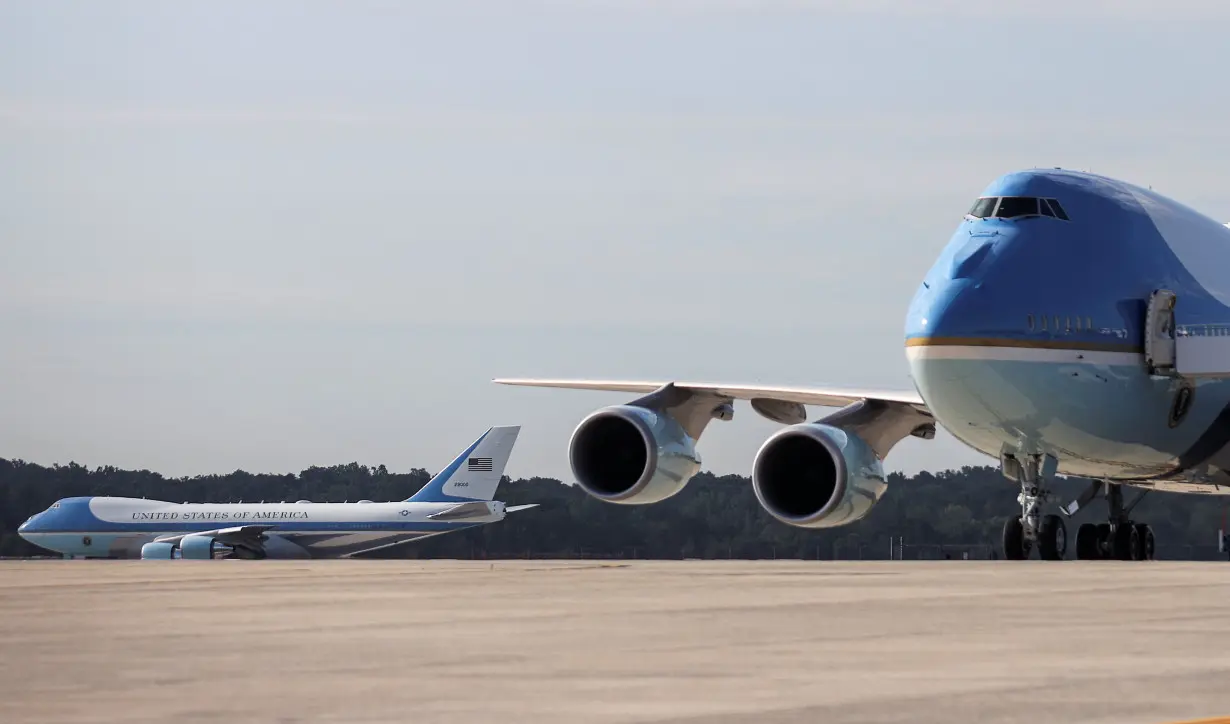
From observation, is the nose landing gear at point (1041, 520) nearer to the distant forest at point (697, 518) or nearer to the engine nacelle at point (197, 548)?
the distant forest at point (697, 518)

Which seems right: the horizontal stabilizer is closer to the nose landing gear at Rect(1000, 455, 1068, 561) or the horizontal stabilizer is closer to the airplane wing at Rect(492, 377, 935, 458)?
the airplane wing at Rect(492, 377, 935, 458)

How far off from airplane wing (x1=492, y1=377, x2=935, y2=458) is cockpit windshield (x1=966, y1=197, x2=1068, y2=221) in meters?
2.71

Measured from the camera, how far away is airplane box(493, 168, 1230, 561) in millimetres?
22672

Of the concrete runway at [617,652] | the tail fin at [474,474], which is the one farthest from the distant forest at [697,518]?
the concrete runway at [617,652]

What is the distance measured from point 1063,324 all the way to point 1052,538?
3.00 metres

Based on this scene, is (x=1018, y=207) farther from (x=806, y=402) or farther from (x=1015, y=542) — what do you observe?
(x=806, y=402)

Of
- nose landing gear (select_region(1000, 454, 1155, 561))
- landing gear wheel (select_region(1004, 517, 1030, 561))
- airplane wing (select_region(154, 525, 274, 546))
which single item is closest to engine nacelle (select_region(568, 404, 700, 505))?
nose landing gear (select_region(1000, 454, 1155, 561))

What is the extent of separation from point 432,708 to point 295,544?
67297 millimetres

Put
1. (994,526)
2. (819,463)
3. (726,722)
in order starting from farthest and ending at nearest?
(994,526) < (819,463) < (726,722)

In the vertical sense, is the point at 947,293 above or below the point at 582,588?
above

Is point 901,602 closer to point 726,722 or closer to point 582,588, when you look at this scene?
point 582,588

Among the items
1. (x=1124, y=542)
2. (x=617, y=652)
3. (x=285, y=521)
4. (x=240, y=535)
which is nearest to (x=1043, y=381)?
(x=1124, y=542)

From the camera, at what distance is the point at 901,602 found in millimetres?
12422

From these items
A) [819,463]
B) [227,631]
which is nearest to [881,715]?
[227,631]
